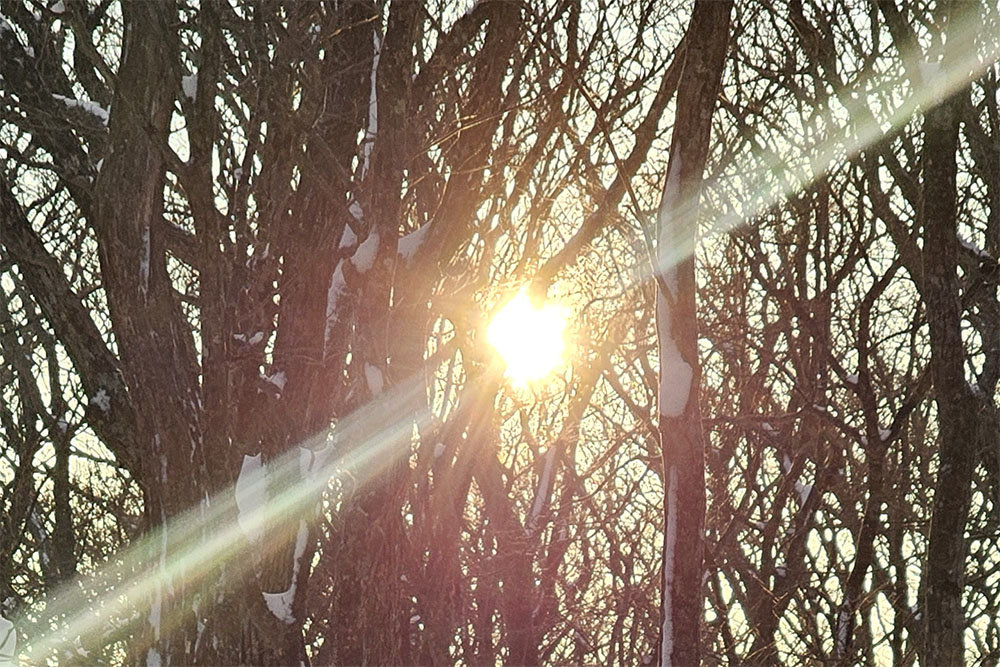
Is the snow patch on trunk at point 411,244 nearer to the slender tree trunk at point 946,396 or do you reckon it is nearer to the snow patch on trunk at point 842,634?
the slender tree trunk at point 946,396

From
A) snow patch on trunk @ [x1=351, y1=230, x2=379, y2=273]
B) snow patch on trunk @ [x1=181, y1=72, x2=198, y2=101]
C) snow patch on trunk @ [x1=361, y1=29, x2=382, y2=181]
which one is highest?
snow patch on trunk @ [x1=361, y1=29, x2=382, y2=181]

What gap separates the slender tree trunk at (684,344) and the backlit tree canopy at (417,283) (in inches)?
0.6

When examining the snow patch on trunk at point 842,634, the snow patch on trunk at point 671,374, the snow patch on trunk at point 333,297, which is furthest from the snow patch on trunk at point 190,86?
the snow patch on trunk at point 842,634

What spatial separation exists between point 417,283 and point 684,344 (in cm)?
189

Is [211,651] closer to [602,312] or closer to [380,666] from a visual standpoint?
[380,666]

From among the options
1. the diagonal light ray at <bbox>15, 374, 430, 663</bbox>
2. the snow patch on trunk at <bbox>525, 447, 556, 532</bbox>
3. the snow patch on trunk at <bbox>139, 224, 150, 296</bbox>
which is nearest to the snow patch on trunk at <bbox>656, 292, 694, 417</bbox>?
the diagonal light ray at <bbox>15, 374, 430, 663</bbox>

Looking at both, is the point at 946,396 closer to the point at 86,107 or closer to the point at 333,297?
the point at 333,297

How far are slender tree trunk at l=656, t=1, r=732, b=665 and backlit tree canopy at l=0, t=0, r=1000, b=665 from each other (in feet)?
0.05

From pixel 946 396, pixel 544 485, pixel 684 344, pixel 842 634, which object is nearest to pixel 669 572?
pixel 684 344

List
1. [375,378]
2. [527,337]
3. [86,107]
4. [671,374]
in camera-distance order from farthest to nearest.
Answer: [527,337], [375,378], [86,107], [671,374]

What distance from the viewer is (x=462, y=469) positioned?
10648mm

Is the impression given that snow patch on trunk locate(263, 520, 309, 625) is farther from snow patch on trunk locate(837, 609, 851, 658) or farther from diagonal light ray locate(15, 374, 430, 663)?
snow patch on trunk locate(837, 609, 851, 658)

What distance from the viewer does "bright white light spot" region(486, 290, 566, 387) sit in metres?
10.1

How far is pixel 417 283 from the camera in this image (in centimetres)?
712
